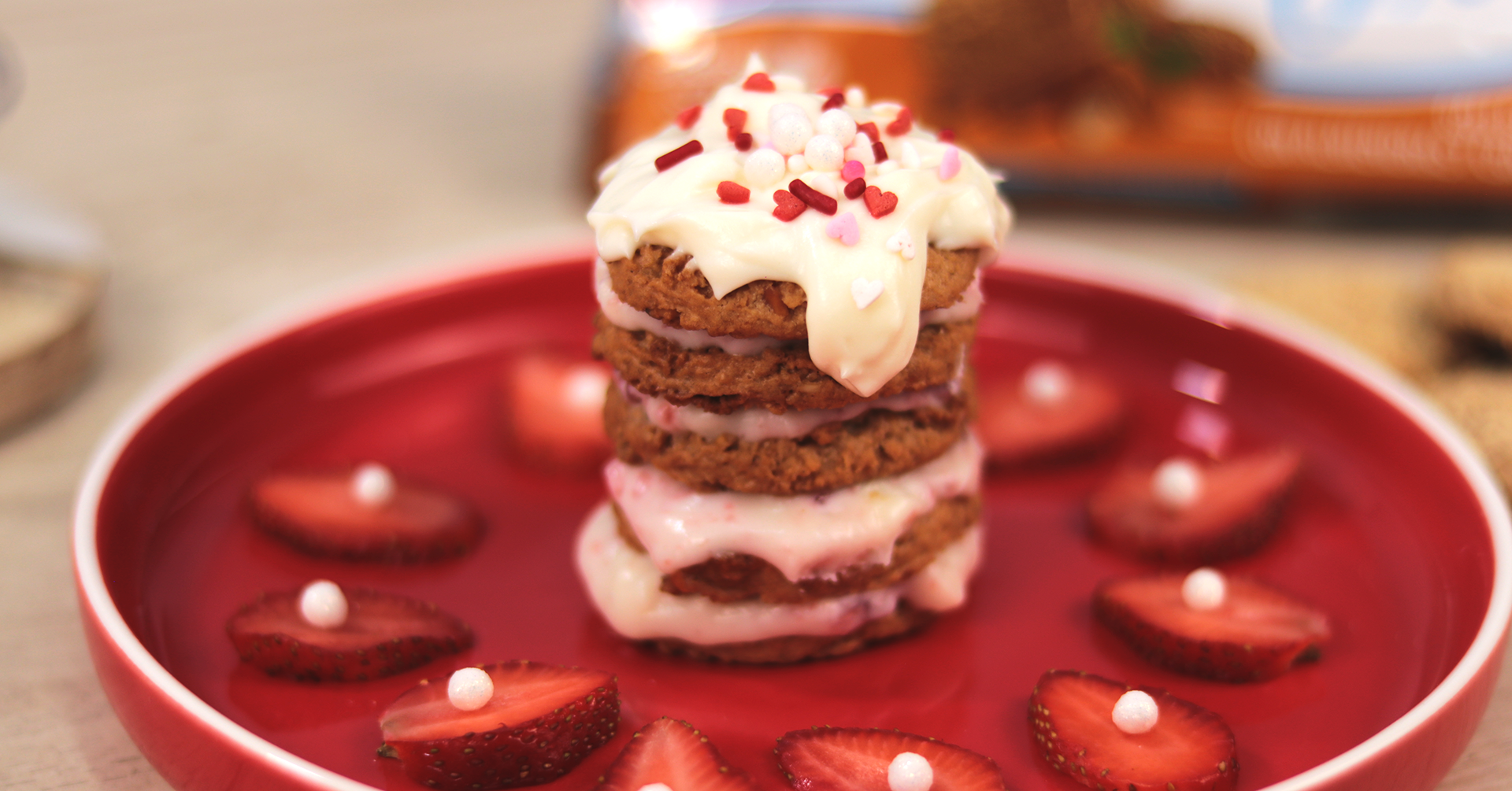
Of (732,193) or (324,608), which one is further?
(324,608)

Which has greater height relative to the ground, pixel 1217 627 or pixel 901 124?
pixel 901 124

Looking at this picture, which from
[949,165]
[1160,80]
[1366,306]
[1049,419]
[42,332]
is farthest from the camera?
[1160,80]

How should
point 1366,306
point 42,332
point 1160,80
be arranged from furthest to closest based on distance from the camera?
point 1160,80 < point 1366,306 < point 42,332

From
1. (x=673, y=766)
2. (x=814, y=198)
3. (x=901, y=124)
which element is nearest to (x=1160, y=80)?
(x=901, y=124)

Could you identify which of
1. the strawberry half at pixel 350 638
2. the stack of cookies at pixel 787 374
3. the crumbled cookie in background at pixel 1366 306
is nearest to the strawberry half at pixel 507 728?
the strawberry half at pixel 350 638

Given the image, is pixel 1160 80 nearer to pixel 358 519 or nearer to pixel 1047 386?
pixel 1047 386

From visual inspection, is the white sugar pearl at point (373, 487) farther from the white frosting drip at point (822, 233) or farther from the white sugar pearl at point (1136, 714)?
the white sugar pearl at point (1136, 714)

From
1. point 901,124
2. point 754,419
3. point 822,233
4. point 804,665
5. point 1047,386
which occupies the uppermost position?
point 901,124

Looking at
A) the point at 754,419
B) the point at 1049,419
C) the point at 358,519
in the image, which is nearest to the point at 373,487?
the point at 358,519
